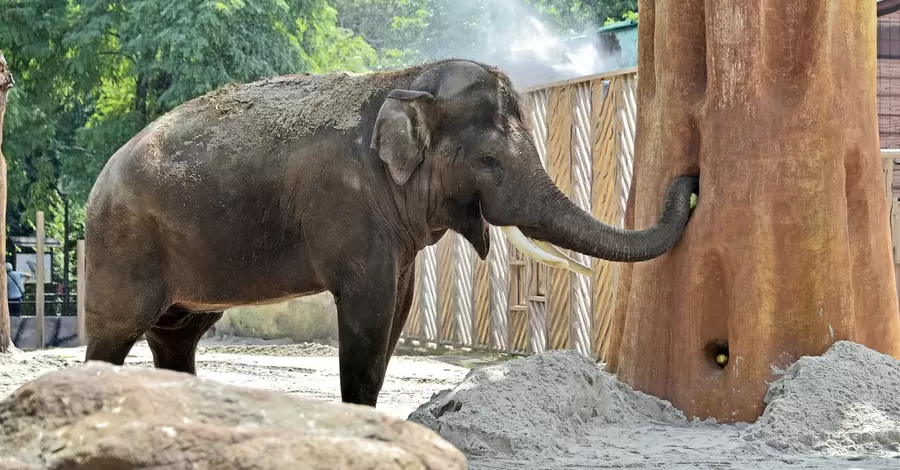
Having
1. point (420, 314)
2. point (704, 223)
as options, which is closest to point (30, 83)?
point (420, 314)

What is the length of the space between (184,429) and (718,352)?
4101 millimetres

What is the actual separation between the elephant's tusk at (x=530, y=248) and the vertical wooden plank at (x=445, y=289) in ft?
30.5

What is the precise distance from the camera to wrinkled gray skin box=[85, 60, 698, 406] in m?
6.03

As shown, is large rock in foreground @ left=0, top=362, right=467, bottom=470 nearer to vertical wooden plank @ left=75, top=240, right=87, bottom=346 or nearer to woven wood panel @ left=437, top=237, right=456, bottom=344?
woven wood panel @ left=437, top=237, right=456, bottom=344

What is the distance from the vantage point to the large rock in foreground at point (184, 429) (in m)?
3.16

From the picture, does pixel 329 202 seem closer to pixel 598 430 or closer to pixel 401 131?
pixel 401 131

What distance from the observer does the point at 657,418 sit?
21.5 feet

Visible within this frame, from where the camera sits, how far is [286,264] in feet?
20.8

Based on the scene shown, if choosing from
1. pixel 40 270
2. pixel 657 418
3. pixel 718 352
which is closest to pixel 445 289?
pixel 40 270

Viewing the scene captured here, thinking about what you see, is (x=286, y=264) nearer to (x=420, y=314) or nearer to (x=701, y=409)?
(x=701, y=409)

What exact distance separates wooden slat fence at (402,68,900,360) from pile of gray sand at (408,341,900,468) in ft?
12.8

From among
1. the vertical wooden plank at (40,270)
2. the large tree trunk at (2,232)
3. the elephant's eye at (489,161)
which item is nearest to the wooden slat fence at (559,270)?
the elephant's eye at (489,161)

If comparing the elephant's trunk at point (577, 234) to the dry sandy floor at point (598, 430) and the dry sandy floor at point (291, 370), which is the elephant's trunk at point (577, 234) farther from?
the dry sandy floor at point (291, 370)

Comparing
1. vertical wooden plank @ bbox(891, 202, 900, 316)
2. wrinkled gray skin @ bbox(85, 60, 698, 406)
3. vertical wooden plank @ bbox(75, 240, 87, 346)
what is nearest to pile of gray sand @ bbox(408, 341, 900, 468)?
wrinkled gray skin @ bbox(85, 60, 698, 406)
